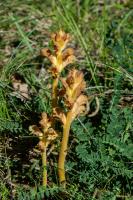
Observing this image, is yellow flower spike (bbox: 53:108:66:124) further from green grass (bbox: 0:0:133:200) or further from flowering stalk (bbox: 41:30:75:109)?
green grass (bbox: 0:0:133:200)

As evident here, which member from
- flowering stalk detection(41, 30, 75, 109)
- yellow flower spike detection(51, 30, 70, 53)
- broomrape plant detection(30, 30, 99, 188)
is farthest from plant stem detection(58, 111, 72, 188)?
yellow flower spike detection(51, 30, 70, 53)

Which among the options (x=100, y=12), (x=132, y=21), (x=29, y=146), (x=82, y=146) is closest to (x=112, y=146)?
(x=82, y=146)

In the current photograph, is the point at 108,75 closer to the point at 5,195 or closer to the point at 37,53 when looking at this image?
the point at 37,53

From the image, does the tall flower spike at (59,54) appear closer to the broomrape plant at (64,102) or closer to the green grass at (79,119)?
the broomrape plant at (64,102)

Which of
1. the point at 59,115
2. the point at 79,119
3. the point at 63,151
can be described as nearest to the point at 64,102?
the point at 59,115

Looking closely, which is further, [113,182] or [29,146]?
[29,146]

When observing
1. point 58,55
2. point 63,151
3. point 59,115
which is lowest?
point 63,151

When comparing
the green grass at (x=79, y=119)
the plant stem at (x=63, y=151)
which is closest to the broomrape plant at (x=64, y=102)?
the plant stem at (x=63, y=151)

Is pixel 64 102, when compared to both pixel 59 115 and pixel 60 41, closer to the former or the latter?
pixel 59 115
